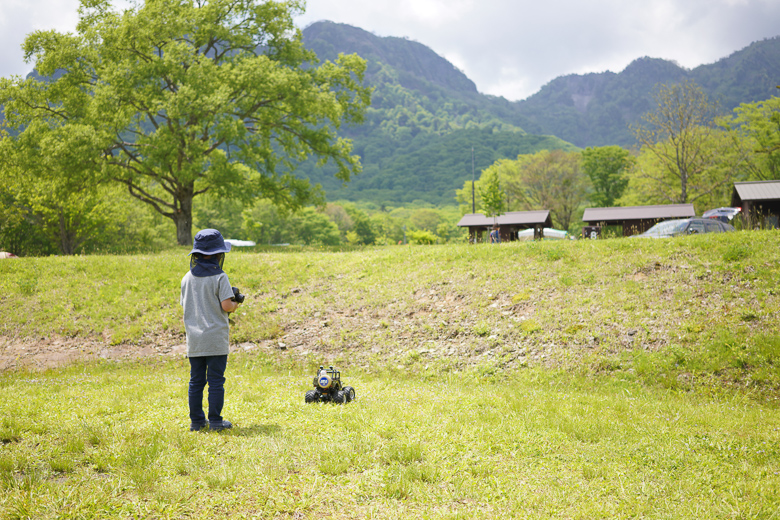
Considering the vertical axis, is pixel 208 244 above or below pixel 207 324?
above

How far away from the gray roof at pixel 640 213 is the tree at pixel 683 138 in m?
6.17

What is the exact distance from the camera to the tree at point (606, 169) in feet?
242


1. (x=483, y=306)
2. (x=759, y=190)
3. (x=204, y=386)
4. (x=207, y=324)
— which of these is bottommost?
(x=204, y=386)

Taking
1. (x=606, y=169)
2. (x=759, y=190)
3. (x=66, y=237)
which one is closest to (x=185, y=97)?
(x=66, y=237)

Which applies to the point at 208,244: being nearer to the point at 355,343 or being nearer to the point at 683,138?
the point at 355,343

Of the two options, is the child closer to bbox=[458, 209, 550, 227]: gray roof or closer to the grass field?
the grass field

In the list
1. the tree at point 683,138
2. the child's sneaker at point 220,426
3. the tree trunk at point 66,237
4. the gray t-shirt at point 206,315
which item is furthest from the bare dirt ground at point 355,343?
the tree at point 683,138

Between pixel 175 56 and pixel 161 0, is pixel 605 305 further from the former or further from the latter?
pixel 161 0

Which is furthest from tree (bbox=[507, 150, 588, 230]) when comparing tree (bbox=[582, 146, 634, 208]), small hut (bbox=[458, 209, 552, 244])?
small hut (bbox=[458, 209, 552, 244])

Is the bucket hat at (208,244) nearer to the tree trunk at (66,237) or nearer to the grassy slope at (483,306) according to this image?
the grassy slope at (483,306)

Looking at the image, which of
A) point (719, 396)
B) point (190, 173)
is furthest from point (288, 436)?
point (190, 173)

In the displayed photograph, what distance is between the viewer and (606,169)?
74.4 metres

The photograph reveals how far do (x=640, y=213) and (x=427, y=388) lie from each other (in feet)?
141

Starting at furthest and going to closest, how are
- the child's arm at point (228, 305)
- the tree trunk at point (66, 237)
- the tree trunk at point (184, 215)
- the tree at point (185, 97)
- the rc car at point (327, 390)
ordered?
1. the tree trunk at point (66, 237)
2. the tree trunk at point (184, 215)
3. the tree at point (185, 97)
4. the rc car at point (327, 390)
5. the child's arm at point (228, 305)
